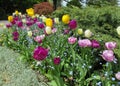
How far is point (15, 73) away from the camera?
526 centimetres

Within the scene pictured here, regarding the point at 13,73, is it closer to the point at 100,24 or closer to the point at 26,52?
the point at 26,52

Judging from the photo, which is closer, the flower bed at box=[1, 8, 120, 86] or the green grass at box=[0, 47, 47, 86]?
the flower bed at box=[1, 8, 120, 86]

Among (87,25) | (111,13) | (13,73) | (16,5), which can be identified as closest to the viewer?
(13,73)

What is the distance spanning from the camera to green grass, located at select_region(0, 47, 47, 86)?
4.82 m

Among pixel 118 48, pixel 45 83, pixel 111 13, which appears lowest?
pixel 45 83

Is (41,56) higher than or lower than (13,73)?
higher

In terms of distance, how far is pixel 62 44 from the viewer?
5695mm

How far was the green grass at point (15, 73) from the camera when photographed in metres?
4.82

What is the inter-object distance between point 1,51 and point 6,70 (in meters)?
1.18

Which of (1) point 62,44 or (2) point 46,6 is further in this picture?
(2) point 46,6

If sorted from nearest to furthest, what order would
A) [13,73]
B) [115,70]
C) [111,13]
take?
1. [115,70]
2. [13,73]
3. [111,13]

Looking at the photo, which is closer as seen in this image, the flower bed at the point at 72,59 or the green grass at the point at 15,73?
the flower bed at the point at 72,59

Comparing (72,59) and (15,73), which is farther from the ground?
(72,59)

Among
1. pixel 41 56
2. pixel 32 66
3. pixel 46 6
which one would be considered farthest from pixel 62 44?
pixel 46 6
